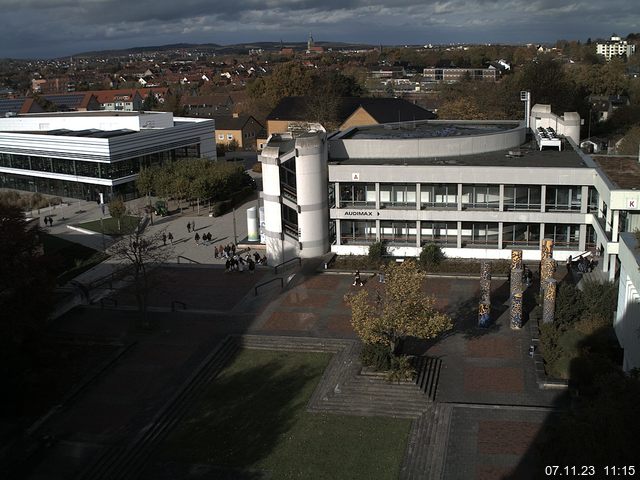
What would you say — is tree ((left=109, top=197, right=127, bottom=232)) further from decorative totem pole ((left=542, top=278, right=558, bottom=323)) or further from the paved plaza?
decorative totem pole ((left=542, top=278, right=558, bottom=323))

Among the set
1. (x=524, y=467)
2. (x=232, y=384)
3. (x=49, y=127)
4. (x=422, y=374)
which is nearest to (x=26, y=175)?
(x=49, y=127)

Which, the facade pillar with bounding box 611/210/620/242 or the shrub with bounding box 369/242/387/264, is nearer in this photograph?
the facade pillar with bounding box 611/210/620/242

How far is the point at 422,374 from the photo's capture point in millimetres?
27891

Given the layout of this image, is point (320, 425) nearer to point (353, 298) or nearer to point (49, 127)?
point (353, 298)

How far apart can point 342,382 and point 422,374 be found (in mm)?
3320

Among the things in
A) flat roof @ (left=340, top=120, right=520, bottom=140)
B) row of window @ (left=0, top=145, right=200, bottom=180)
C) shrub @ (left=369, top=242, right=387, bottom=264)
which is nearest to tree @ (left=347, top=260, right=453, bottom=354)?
shrub @ (left=369, top=242, right=387, bottom=264)

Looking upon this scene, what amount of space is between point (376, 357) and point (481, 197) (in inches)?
740

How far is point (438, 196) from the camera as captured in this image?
44.0m

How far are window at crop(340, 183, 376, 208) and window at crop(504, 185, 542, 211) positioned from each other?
8.52m

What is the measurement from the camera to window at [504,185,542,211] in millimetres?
42500

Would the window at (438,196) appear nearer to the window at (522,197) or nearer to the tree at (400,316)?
the window at (522,197)

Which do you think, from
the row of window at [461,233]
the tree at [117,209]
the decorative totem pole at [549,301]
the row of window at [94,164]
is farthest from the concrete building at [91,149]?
the decorative totem pole at [549,301]

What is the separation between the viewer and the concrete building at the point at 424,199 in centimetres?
4203

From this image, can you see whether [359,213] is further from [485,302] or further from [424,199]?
[485,302]
